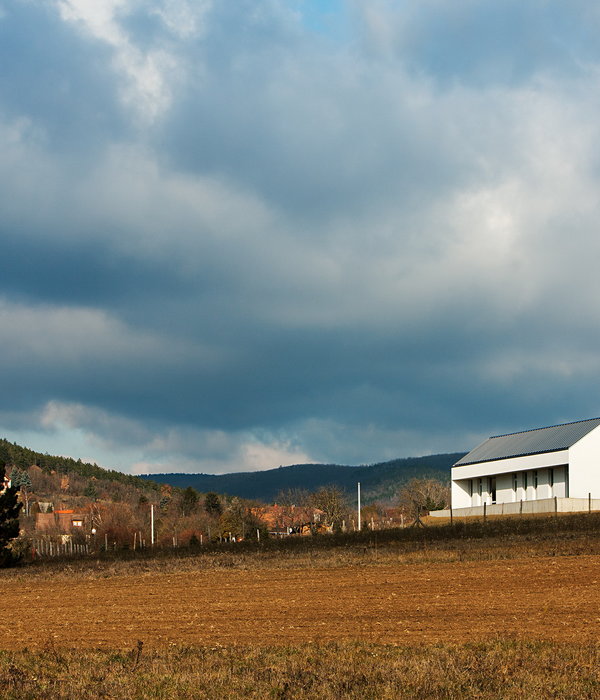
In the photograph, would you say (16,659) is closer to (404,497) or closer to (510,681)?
(510,681)

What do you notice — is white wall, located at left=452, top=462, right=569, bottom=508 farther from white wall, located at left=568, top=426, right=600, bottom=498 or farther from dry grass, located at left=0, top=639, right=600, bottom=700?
dry grass, located at left=0, top=639, right=600, bottom=700

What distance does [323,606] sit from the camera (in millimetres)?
25984

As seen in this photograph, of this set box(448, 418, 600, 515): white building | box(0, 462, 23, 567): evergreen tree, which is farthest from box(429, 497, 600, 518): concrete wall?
box(0, 462, 23, 567): evergreen tree

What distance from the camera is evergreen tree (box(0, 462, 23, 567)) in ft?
198

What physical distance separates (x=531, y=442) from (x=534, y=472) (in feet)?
10.9

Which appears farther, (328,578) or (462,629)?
(328,578)

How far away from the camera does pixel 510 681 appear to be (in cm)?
1352

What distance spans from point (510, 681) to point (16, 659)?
30.2 feet

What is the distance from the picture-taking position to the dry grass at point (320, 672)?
13062mm

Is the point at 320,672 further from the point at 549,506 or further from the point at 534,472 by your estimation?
the point at 534,472

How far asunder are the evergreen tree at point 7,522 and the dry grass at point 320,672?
44.7 meters

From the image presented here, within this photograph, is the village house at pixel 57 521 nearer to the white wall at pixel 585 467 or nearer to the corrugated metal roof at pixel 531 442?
the corrugated metal roof at pixel 531 442

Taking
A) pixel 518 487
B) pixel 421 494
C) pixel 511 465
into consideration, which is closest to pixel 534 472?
pixel 511 465

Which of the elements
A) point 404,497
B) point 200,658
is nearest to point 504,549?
point 200,658
